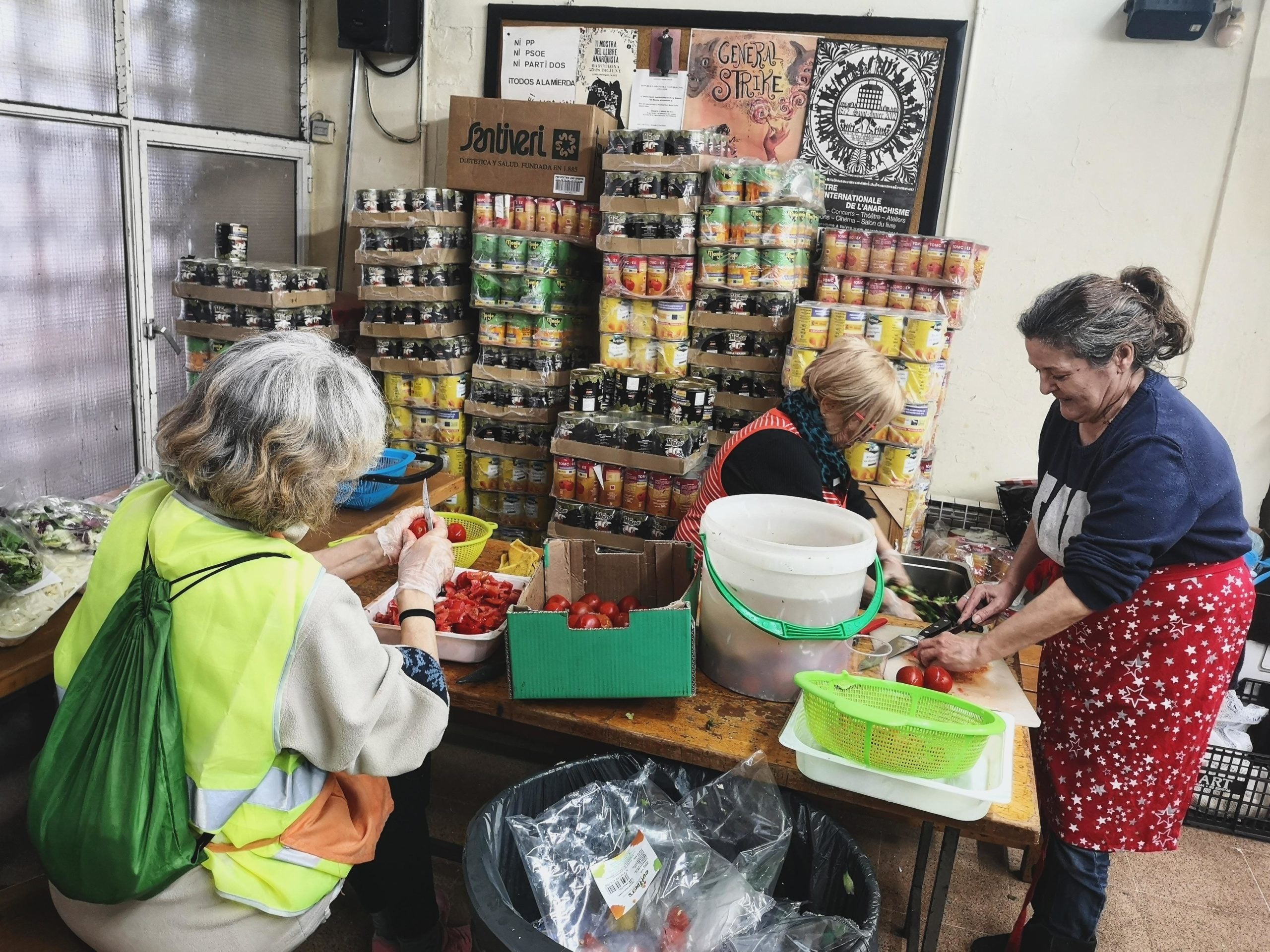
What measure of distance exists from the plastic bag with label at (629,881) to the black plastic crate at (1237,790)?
2242 millimetres

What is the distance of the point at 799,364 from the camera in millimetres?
3588

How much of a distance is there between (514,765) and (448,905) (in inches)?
32.7

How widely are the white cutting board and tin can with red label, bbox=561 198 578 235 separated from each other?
264 centimetres

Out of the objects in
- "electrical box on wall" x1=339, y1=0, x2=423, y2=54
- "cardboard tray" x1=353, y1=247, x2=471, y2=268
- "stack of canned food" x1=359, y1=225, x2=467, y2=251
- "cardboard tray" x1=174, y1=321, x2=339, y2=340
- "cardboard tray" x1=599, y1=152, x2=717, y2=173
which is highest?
"electrical box on wall" x1=339, y1=0, x2=423, y2=54

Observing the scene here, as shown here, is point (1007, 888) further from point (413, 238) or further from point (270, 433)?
point (413, 238)

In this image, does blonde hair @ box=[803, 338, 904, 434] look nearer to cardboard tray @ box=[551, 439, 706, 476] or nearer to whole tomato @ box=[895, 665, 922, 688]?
whole tomato @ box=[895, 665, 922, 688]

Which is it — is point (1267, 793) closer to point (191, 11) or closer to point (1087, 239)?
point (1087, 239)

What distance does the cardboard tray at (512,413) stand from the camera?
13.9 ft

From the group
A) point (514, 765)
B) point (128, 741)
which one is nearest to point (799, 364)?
point (514, 765)

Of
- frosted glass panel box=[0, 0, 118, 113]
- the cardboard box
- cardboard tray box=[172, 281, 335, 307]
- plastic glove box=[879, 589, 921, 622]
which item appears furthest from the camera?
cardboard tray box=[172, 281, 335, 307]

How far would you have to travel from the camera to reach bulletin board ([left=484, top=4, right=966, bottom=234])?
4066mm

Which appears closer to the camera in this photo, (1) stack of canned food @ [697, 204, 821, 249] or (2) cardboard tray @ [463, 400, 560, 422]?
(1) stack of canned food @ [697, 204, 821, 249]

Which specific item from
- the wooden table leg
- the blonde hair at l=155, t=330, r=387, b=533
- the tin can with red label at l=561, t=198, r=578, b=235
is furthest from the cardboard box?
the tin can with red label at l=561, t=198, r=578, b=235

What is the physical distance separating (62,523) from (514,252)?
235cm
